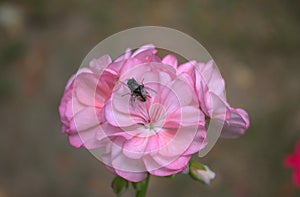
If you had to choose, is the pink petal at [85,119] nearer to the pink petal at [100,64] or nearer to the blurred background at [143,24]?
the pink petal at [100,64]

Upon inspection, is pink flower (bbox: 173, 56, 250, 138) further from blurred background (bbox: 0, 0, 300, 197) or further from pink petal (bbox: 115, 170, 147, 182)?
blurred background (bbox: 0, 0, 300, 197)

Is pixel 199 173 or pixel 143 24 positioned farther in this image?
pixel 143 24

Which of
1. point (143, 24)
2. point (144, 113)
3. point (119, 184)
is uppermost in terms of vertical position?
point (144, 113)

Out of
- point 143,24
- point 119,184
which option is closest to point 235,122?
point 119,184

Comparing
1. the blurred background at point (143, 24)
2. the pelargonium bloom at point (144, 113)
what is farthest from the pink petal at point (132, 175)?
the blurred background at point (143, 24)

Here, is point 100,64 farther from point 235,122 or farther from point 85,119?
point 235,122

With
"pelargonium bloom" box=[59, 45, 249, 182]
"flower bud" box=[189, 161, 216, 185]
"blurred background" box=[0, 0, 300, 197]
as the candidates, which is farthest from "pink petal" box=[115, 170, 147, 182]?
"blurred background" box=[0, 0, 300, 197]

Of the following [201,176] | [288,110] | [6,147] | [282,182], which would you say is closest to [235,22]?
[288,110]
